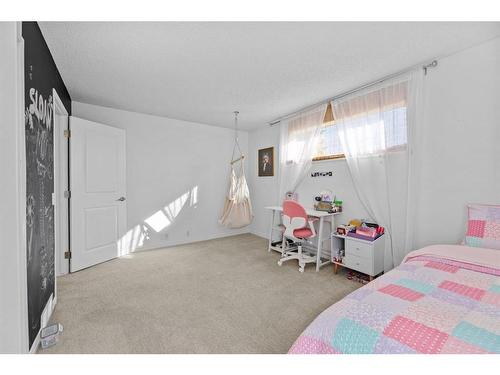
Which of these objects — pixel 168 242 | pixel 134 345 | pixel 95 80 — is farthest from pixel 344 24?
pixel 168 242

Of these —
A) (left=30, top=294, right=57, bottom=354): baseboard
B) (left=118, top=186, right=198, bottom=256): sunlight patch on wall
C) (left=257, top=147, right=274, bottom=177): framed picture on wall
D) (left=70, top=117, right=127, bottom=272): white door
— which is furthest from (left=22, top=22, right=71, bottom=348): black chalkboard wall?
(left=257, top=147, right=274, bottom=177): framed picture on wall

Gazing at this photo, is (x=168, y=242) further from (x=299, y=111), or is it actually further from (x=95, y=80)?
A: (x=299, y=111)

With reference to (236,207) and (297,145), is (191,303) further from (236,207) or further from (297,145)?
(297,145)

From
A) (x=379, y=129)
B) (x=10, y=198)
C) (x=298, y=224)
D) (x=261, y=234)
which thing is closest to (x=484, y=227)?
(x=379, y=129)

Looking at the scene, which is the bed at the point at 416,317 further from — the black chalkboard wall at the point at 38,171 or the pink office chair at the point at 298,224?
the black chalkboard wall at the point at 38,171

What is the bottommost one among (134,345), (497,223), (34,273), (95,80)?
(134,345)

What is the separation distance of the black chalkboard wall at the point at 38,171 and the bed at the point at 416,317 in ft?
5.60

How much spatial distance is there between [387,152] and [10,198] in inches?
120

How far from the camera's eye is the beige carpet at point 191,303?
1.54 metres

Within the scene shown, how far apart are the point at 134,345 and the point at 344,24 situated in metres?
2.69

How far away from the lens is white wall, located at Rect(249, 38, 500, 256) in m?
1.85

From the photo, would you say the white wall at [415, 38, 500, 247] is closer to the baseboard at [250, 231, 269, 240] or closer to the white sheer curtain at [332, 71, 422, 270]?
the white sheer curtain at [332, 71, 422, 270]

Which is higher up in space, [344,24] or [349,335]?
[344,24]

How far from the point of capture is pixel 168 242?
3.82 m
